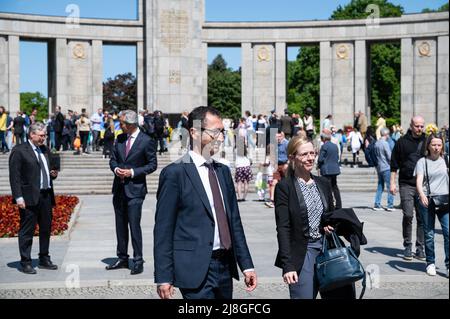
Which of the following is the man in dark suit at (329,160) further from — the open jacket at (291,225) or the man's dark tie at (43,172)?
the open jacket at (291,225)

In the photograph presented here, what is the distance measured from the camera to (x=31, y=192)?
968cm

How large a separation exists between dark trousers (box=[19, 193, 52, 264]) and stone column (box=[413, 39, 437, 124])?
31.3 m

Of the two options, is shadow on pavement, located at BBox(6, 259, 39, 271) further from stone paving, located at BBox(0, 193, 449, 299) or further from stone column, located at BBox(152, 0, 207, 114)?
stone column, located at BBox(152, 0, 207, 114)

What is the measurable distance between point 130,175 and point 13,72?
29.2 m

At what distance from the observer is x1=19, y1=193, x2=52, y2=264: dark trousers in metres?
9.62

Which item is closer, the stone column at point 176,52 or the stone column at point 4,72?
the stone column at point 4,72

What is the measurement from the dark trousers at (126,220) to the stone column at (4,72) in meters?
28.4

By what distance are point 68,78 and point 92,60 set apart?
1.62 m

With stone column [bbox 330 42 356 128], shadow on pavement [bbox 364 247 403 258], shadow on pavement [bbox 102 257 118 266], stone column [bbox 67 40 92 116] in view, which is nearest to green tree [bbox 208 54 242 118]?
stone column [bbox 330 42 356 128]

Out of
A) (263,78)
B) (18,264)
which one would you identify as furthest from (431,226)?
(263,78)

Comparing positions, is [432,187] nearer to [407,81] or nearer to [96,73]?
[407,81]

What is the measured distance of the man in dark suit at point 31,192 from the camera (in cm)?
962

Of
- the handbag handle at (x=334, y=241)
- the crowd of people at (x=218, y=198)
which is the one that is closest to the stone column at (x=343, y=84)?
the crowd of people at (x=218, y=198)

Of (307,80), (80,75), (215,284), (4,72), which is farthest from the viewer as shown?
(307,80)
